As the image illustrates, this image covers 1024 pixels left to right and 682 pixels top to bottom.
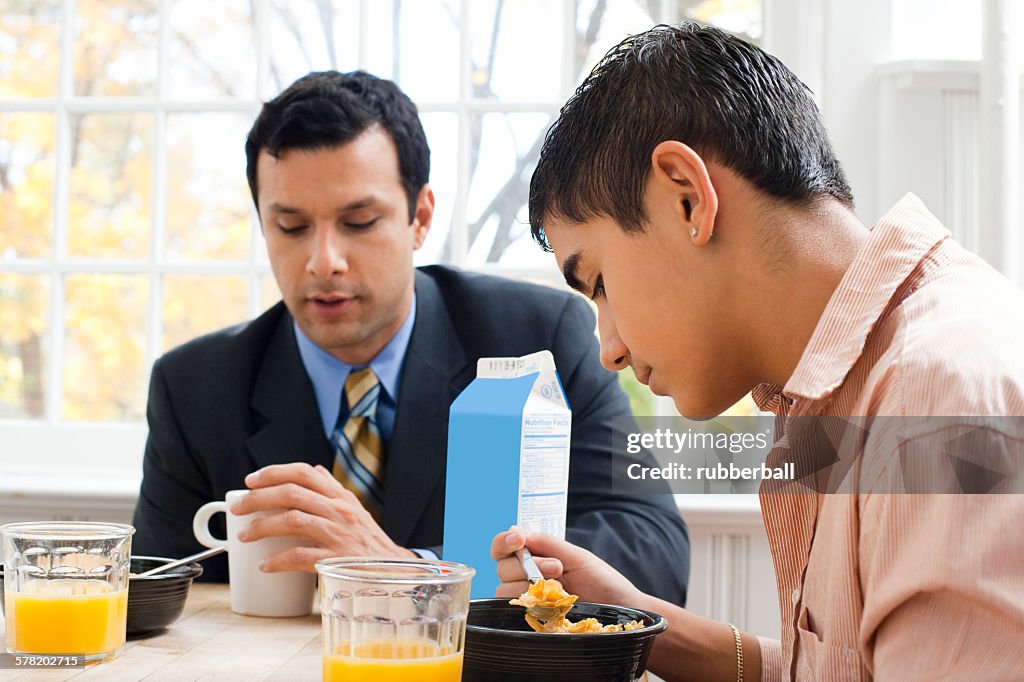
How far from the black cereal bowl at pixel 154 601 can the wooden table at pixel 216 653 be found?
14 mm

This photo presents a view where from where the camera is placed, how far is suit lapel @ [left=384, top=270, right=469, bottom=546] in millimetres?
1675

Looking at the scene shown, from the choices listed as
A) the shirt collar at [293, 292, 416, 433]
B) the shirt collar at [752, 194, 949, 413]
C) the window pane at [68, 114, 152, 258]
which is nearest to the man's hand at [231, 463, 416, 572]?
the shirt collar at [293, 292, 416, 433]

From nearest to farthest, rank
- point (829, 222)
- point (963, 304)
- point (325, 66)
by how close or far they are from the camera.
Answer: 1. point (963, 304)
2. point (829, 222)
3. point (325, 66)

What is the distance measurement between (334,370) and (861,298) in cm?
115

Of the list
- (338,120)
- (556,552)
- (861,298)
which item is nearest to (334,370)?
(338,120)

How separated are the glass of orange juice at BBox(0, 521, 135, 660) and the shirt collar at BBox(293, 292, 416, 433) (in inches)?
31.0

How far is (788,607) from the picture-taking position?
3.15 ft

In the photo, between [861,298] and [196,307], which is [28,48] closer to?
[196,307]

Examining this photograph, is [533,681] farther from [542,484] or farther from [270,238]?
[270,238]

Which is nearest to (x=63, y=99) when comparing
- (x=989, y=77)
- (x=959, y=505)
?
(x=989, y=77)

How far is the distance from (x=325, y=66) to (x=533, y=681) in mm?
1832

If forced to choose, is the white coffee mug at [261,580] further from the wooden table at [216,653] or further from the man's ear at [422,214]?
the man's ear at [422,214]

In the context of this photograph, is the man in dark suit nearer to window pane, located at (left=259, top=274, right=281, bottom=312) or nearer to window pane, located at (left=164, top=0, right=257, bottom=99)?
window pane, located at (left=259, top=274, right=281, bottom=312)

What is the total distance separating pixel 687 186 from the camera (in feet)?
2.88
